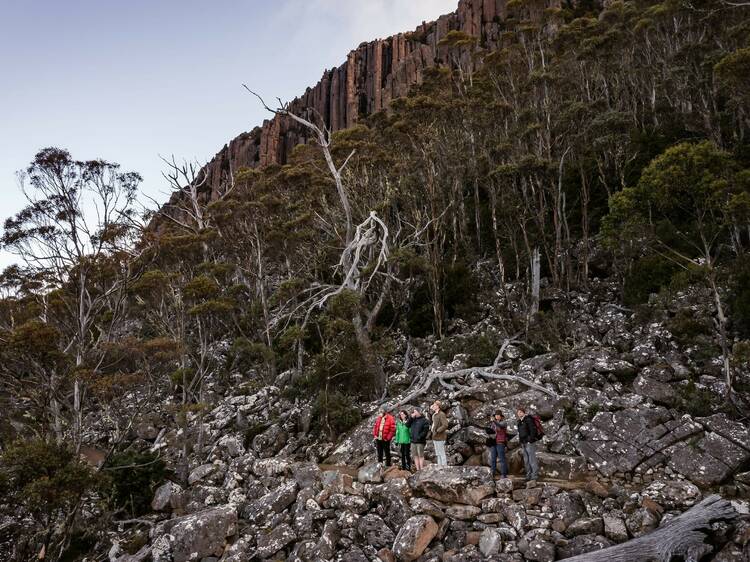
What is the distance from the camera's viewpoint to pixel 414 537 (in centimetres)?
831

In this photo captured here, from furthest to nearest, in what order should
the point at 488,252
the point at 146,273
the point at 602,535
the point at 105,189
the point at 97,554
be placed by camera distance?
the point at 488,252, the point at 146,273, the point at 105,189, the point at 97,554, the point at 602,535

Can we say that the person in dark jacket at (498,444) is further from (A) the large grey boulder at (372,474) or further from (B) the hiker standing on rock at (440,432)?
(A) the large grey boulder at (372,474)

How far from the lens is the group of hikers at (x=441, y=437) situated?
9578mm

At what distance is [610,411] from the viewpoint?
11.5m

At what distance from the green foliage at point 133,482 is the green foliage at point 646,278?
591 inches

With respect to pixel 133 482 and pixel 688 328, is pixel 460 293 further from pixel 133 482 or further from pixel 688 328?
pixel 133 482

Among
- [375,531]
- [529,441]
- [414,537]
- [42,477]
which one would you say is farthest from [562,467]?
[42,477]

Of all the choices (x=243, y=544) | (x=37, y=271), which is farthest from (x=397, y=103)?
(x=243, y=544)

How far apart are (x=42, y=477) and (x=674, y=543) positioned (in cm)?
1062

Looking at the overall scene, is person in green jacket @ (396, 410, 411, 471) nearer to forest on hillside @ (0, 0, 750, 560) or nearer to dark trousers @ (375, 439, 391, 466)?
dark trousers @ (375, 439, 391, 466)

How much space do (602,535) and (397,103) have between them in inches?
837

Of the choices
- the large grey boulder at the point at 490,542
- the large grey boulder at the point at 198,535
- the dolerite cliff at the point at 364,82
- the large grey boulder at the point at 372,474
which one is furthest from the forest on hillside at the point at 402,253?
the dolerite cliff at the point at 364,82

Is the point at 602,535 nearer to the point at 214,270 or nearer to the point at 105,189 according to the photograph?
the point at 105,189

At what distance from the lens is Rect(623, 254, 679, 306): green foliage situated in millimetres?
16562
